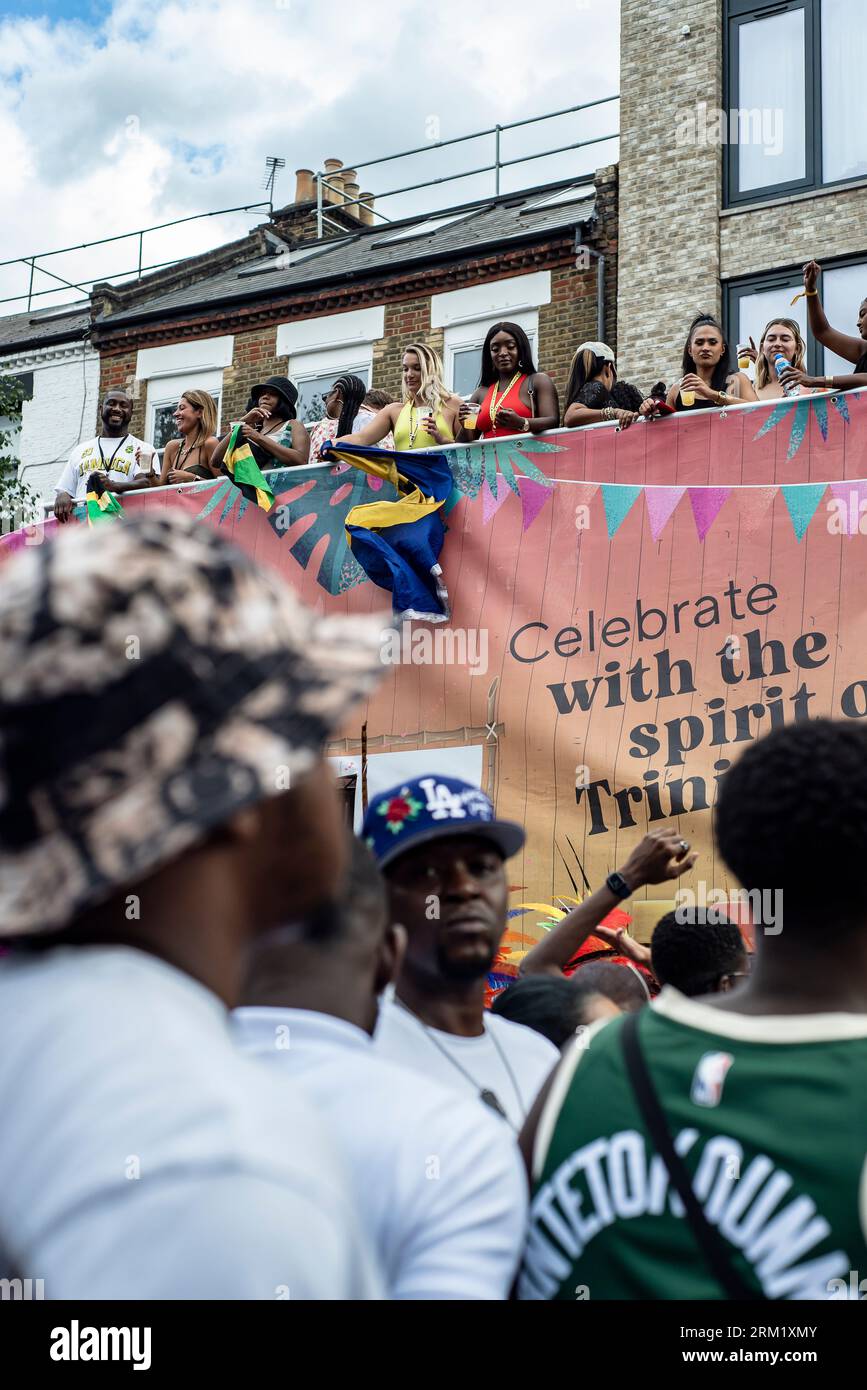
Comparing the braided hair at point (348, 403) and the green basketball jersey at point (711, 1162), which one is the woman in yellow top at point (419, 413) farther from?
the green basketball jersey at point (711, 1162)

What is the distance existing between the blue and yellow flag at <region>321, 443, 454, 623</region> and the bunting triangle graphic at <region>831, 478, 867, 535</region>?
2073 millimetres

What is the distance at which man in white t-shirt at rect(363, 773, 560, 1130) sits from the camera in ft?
9.41

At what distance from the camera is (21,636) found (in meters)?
1.15

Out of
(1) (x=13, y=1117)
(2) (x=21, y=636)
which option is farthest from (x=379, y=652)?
(1) (x=13, y=1117)

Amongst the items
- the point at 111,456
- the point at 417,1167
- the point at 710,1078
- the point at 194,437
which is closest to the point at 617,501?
the point at 194,437

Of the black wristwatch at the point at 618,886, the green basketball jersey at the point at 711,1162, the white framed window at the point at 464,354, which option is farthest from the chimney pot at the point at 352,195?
the green basketball jersey at the point at 711,1162

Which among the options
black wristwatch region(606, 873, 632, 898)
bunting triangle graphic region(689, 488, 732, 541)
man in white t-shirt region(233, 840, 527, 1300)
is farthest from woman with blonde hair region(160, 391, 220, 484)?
man in white t-shirt region(233, 840, 527, 1300)

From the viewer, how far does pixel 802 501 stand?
660 cm

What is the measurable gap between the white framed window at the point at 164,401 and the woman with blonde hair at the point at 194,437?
957cm

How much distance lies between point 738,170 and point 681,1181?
14678 mm

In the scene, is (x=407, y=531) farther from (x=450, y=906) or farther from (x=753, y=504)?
(x=450, y=906)

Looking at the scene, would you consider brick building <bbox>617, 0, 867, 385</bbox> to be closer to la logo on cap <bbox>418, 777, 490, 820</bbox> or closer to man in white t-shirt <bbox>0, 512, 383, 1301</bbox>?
la logo on cap <bbox>418, 777, 490, 820</bbox>
